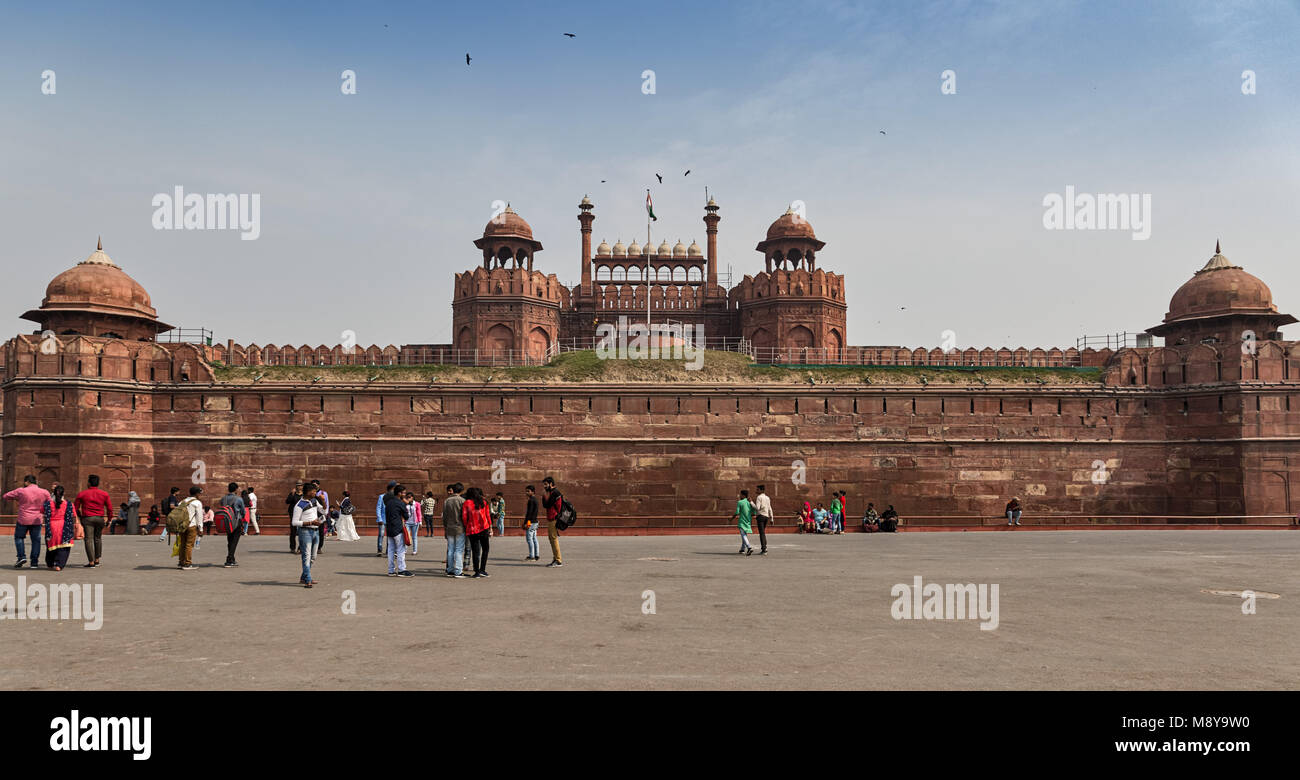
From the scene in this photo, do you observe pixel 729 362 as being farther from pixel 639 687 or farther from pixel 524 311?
pixel 639 687

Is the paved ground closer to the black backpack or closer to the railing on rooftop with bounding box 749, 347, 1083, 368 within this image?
A: the black backpack

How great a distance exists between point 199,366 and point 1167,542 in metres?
30.0

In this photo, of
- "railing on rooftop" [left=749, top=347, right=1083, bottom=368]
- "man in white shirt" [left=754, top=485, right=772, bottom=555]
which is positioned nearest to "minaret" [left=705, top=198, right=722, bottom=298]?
"railing on rooftop" [left=749, top=347, right=1083, bottom=368]

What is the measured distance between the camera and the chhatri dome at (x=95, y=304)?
3027 centimetres

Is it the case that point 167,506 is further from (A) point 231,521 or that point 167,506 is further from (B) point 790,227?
(B) point 790,227

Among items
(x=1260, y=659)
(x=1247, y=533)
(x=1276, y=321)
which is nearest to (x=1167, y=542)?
(x=1247, y=533)

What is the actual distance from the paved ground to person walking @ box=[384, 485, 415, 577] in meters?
0.37

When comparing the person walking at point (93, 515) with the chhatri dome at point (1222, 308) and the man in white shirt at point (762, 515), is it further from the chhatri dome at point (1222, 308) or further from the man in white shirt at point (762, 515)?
the chhatri dome at point (1222, 308)

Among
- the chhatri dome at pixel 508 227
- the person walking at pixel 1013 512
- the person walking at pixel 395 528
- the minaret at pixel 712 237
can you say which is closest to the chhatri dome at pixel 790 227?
the minaret at pixel 712 237

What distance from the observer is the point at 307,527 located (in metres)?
12.0

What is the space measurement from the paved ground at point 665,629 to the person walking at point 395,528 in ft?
1.22

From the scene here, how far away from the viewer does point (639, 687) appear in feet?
20.1

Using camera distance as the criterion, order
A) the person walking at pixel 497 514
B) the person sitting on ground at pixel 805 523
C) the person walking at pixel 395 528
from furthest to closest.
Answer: the person sitting on ground at pixel 805 523 < the person walking at pixel 497 514 < the person walking at pixel 395 528

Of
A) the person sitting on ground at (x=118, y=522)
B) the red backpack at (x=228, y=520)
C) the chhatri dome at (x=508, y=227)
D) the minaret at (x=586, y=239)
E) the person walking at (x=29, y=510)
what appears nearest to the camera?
the person walking at (x=29, y=510)
